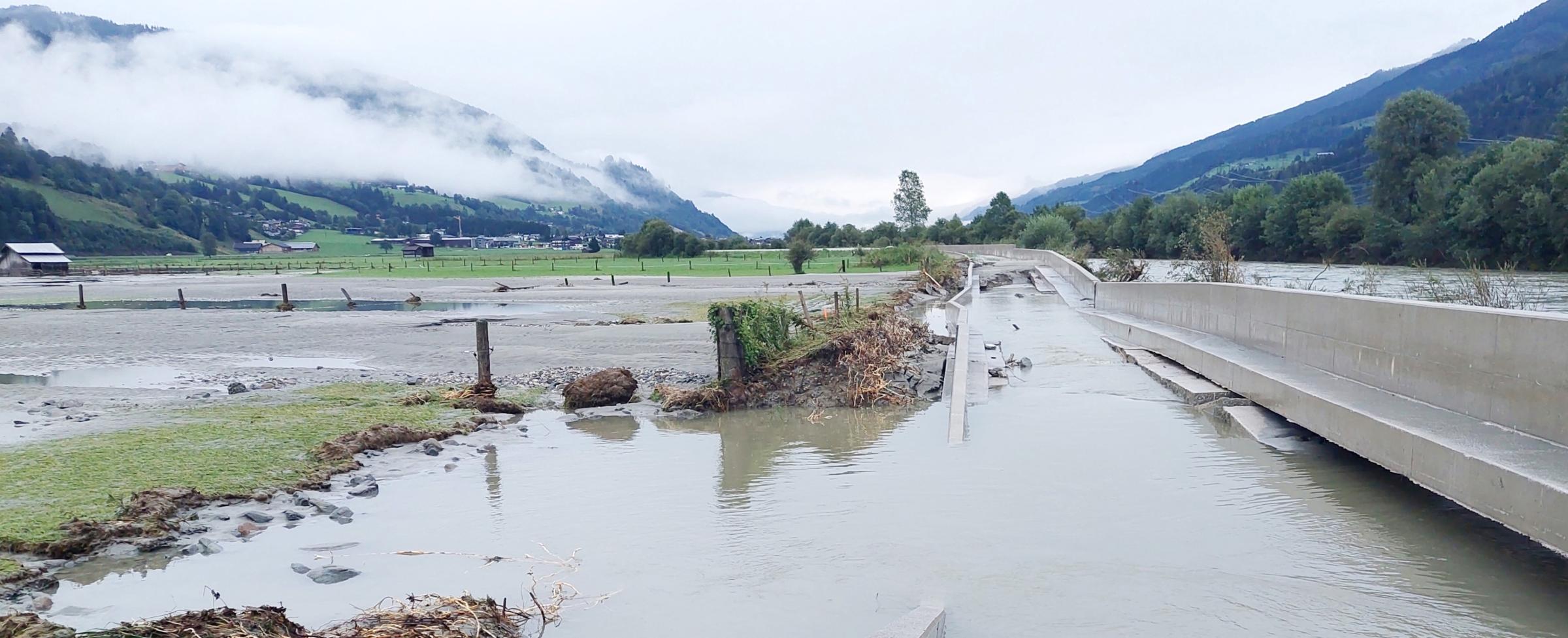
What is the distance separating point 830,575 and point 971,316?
24238 millimetres

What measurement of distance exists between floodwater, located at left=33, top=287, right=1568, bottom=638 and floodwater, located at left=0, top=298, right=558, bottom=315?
29.3m

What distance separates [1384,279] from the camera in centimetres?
4634

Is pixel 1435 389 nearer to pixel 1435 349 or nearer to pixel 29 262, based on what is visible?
pixel 1435 349

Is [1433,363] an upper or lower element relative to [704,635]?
upper

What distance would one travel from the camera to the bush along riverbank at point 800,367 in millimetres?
15094

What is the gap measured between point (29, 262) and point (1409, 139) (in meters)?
125

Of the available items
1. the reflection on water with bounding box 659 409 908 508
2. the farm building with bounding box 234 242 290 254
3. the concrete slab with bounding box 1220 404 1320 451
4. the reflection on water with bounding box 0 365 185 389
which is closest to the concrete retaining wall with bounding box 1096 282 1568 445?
the concrete slab with bounding box 1220 404 1320 451

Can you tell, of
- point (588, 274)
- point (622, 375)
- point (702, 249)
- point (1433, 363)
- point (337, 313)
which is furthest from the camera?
point (702, 249)

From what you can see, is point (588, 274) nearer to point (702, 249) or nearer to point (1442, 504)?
point (702, 249)

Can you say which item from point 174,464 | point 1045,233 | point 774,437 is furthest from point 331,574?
point 1045,233

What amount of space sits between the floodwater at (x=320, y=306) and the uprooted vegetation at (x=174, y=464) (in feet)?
83.0

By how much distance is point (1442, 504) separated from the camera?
838 cm

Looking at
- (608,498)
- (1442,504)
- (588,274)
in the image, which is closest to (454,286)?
(588,274)

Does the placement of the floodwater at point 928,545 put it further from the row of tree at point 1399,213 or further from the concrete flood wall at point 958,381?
the row of tree at point 1399,213
